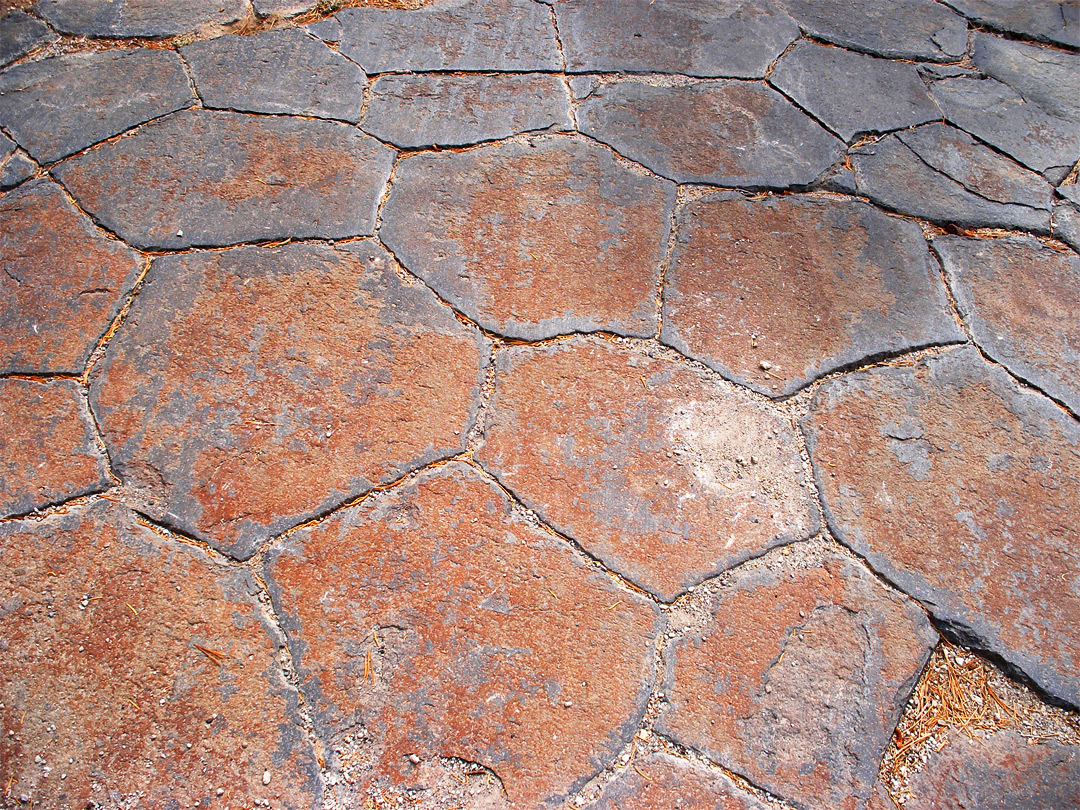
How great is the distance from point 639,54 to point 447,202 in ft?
3.17

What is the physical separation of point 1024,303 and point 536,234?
1.29 meters

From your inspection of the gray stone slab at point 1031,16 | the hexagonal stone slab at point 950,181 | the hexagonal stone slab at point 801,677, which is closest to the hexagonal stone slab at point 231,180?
the hexagonal stone slab at point 801,677

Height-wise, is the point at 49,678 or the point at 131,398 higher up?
the point at 131,398

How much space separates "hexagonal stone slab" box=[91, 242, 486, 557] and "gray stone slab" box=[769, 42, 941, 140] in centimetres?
144

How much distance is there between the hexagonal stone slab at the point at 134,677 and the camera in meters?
1.13

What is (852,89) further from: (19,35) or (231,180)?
(19,35)

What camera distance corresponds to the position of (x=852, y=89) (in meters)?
2.31

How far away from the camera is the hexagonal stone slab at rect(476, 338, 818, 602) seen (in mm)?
→ 1421

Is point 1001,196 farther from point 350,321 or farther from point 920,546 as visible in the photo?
point 350,321

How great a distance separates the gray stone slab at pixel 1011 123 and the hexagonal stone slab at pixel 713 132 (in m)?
0.53

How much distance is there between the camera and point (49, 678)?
1.21m

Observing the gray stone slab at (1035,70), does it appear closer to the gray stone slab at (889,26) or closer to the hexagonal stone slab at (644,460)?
the gray stone slab at (889,26)

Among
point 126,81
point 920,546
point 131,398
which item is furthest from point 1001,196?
point 126,81

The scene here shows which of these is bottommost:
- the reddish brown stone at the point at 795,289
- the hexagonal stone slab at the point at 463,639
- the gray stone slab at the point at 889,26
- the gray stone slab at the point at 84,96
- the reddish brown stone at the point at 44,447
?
the hexagonal stone slab at the point at 463,639
